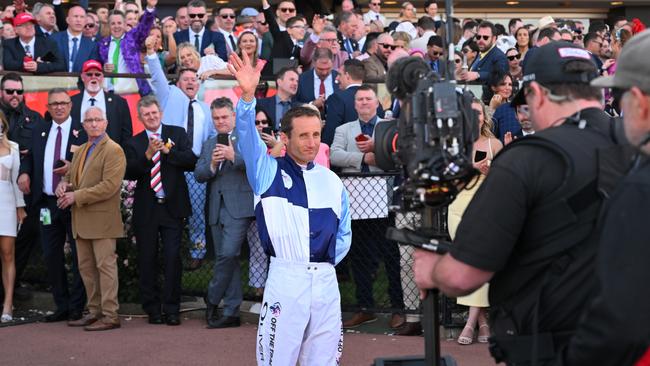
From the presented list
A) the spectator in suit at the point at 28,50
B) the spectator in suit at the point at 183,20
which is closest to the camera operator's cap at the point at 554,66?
the spectator in suit at the point at 28,50

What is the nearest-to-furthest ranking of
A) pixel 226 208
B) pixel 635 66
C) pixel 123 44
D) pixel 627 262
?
pixel 627 262
pixel 635 66
pixel 226 208
pixel 123 44

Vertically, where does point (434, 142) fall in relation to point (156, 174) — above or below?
above

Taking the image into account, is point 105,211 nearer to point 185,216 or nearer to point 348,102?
point 185,216

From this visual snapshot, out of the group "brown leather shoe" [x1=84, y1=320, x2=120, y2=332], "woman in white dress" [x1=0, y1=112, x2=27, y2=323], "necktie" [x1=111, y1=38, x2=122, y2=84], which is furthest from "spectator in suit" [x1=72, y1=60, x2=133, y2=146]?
"brown leather shoe" [x1=84, y1=320, x2=120, y2=332]

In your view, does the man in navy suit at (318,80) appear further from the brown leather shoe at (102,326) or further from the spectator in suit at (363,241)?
the brown leather shoe at (102,326)

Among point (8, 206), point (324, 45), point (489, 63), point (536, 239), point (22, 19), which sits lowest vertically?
point (8, 206)

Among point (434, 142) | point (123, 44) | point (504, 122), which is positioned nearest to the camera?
point (434, 142)

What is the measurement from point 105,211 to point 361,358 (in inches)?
119

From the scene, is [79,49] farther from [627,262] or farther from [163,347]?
[627,262]

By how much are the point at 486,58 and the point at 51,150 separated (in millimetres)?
5585

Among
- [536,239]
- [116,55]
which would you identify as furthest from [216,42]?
[536,239]

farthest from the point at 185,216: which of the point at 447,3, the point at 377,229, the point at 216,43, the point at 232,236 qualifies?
the point at 447,3

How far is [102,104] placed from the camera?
36.1 feet

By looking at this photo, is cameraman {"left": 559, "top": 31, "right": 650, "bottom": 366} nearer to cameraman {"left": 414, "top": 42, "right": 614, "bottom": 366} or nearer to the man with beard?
cameraman {"left": 414, "top": 42, "right": 614, "bottom": 366}
